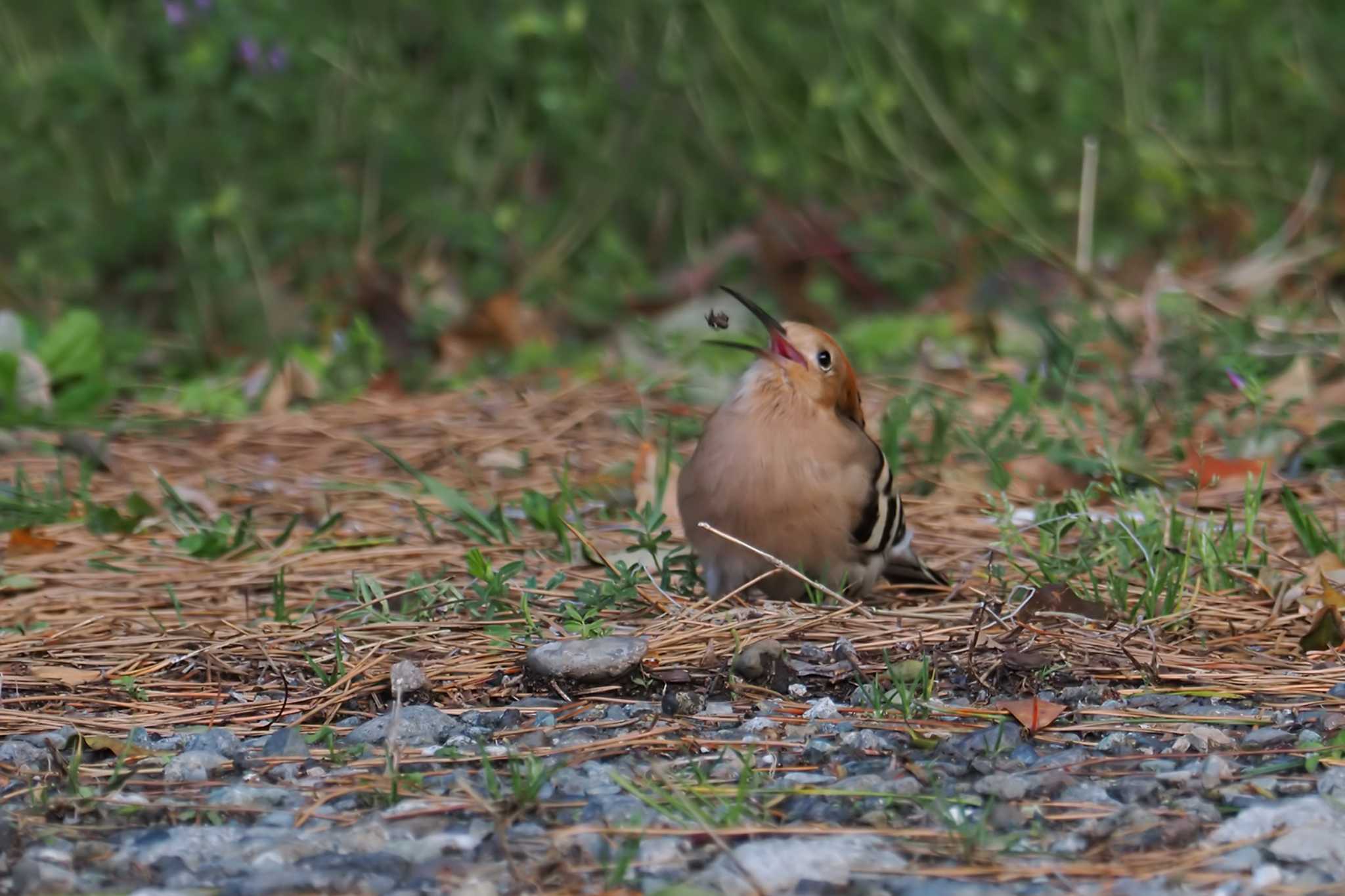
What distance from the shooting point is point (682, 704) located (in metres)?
3.06

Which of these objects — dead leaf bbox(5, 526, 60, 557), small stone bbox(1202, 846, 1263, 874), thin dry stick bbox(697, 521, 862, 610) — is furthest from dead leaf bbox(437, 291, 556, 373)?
small stone bbox(1202, 846, 1263, 874)

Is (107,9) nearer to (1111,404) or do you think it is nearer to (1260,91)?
(1111,404)

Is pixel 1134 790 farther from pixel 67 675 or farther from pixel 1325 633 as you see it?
pixel 67 675

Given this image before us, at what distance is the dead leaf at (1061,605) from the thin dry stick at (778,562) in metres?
0.33

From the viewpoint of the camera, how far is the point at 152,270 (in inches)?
289

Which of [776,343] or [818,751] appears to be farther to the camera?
[776,343]

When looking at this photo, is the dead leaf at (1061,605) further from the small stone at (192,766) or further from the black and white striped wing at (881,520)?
the small stone at (192,766)

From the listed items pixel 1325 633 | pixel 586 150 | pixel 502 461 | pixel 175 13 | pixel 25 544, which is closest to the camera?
pixel 1325 633

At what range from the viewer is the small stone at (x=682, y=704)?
120 inches

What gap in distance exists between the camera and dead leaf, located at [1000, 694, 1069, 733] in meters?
2.90

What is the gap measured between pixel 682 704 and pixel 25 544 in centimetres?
197

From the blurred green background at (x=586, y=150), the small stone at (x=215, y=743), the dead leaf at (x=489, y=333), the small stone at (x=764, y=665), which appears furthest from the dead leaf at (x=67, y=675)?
the dead leaf at (x=489, y=333)

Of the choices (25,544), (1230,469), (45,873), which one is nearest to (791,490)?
(1230,469)

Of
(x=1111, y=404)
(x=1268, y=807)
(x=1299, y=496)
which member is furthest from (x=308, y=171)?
(x=1268, y=807)
